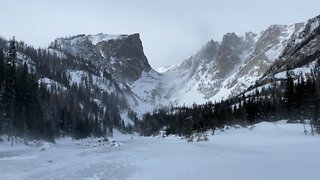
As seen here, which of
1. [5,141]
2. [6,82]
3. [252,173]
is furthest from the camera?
[6,82]

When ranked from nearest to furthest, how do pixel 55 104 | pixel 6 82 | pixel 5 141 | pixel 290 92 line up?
pixel 5 141, pixel 6 82, pixel 290 92, pixel 55 104

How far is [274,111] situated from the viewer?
129750 mm

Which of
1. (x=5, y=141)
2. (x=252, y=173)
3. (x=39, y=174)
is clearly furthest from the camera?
(x=5, y=141)

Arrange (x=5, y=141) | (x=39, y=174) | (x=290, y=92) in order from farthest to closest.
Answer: (x=290, y=92)
(x=5, y=141)
(x=39, y=174)

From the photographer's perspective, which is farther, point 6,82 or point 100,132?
point 100,132

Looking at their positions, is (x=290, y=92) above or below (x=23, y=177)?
above

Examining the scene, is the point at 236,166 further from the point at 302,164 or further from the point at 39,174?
the point at 39,174

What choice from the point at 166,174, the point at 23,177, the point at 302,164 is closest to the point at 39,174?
the point at 23,177

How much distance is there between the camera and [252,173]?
2212cm

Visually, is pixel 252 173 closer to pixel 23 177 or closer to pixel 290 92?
pixel 23 177

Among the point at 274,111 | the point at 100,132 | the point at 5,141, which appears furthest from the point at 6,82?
the point at 100,132

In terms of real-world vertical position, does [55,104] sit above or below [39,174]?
above

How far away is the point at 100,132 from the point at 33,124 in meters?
96.8

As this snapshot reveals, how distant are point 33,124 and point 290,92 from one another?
3146 inches
